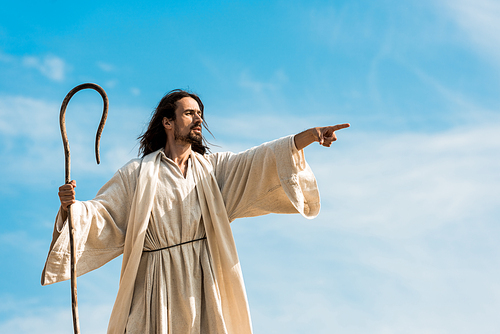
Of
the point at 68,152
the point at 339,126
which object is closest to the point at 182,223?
the point at 68,152

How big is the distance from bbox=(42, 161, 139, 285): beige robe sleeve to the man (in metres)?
0.01

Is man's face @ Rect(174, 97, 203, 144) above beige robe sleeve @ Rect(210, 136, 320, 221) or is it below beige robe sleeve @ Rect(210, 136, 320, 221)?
above

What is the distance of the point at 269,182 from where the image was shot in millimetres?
7145

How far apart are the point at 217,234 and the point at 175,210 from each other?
1.66ft

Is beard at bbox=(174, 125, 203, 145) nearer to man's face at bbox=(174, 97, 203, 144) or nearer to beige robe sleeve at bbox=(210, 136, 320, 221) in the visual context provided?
man's face at bbox=(174, 97, 203, 144)

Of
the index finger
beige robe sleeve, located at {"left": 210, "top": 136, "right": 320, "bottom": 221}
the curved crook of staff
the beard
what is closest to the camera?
the curved crook of staff

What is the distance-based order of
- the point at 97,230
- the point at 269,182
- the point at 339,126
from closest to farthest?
1. the point at 339,126
2. the point at 97,230
3. the point at 269,182

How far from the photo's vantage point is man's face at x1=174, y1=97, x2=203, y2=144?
24.4ft

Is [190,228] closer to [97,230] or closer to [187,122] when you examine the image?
[97,230]

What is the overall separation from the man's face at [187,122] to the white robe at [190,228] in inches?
9.5

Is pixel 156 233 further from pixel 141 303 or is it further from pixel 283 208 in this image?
pixel 283 208

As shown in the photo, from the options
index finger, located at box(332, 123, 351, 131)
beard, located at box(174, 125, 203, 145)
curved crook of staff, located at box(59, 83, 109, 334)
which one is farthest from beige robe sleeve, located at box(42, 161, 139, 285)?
index finger, located at box(332, 123, 351, 131)

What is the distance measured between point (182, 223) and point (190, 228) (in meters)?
0.10

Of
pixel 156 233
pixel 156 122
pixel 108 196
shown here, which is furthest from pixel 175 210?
pixel 156 122
